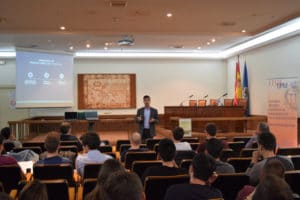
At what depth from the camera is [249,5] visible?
7902 millimetres

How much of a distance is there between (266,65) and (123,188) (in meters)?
12.0

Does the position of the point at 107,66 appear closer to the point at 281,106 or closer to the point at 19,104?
the point at 19,104

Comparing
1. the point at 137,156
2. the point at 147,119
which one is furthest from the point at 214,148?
the point at 147,119

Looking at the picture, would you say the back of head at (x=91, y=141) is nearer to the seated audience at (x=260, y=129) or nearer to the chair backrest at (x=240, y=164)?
the chair backrest at (x=240, y=164)

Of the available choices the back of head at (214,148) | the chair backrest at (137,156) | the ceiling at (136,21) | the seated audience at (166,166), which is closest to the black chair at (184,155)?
the chair backrest at (137,156)

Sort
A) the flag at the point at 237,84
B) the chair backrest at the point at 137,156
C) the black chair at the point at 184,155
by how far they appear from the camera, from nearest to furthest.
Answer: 1. the black chair at the point at 184,155
2. the chair backrest at the point at 137,156
3. the flag at the point at 237,84

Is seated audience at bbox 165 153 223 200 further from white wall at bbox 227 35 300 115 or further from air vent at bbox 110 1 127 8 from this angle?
white wall at bbox 227 35 300 115

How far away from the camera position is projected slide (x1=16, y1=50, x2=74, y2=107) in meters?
12.5

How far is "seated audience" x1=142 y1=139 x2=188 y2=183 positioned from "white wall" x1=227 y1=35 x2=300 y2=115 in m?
8.24

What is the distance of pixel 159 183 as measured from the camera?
125 inches

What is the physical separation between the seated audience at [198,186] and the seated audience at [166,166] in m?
0.68

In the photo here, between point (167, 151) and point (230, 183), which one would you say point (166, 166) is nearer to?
point (167, 151)

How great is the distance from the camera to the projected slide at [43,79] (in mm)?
12461

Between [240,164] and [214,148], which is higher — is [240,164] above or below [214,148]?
below
